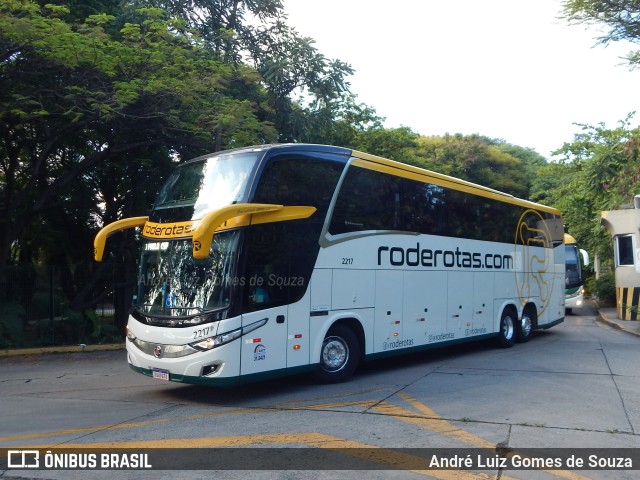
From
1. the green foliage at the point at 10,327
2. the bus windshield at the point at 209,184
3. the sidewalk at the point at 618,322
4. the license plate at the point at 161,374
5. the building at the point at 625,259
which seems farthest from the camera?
the building at the point at 625,259

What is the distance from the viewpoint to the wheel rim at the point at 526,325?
16.6m

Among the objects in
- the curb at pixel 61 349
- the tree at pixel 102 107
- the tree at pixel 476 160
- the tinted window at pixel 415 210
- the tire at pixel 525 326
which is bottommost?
the curb at pixel 61 349

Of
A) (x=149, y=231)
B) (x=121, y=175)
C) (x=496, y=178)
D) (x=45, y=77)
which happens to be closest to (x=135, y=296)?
(x=149, y=231)

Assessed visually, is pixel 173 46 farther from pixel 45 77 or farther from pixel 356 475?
pixel 356 475

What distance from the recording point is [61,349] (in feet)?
52.1

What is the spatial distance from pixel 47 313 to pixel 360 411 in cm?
1158

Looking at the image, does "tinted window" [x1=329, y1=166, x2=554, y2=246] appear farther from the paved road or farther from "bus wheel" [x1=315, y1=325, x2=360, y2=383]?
the paved road

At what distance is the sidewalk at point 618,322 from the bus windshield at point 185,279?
47.8ft

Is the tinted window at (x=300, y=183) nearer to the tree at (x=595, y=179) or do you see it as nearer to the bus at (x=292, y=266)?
the bus at (x=292, y=266)

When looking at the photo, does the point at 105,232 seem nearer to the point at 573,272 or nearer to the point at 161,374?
the point at 161,374

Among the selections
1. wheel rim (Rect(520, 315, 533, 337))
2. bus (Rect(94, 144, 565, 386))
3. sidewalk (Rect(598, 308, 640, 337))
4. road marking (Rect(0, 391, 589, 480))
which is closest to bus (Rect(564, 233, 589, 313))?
sidewalk (Rect(598, 308, 640, 337))

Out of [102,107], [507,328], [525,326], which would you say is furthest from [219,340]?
[525,326]

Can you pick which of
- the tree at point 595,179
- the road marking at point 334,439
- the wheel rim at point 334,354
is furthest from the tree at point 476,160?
the road marking at point 334,439

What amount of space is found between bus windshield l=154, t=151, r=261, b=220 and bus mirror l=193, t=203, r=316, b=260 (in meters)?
0.36
